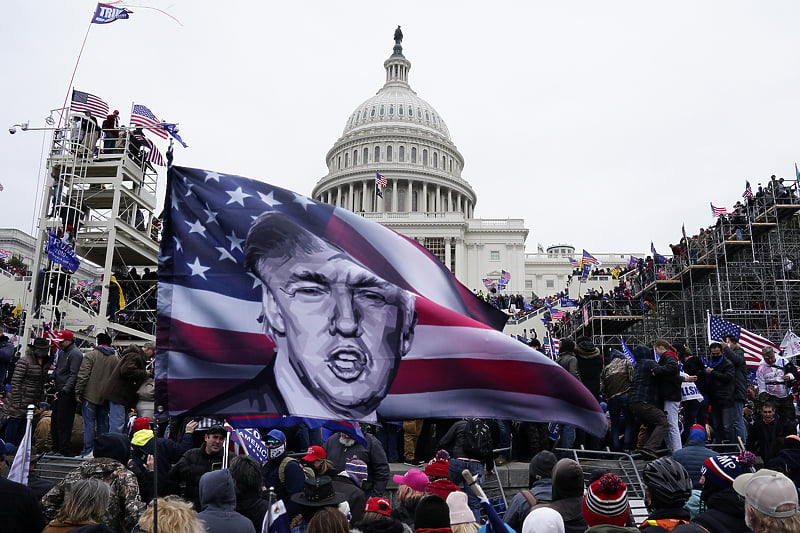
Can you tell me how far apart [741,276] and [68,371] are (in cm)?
2595

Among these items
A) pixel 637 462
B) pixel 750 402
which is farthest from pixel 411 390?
pixel 750 402

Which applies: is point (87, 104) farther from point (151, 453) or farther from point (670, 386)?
point (670, 386)

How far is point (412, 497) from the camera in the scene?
541 cm

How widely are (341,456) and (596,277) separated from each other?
6382cm

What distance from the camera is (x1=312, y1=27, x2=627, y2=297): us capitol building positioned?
2980 inches

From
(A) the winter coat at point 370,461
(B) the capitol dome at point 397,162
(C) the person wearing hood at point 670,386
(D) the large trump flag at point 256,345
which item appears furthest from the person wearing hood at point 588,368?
(B) the capitol dome at point 397,162

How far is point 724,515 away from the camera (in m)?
4.23

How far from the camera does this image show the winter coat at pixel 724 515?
4.16m

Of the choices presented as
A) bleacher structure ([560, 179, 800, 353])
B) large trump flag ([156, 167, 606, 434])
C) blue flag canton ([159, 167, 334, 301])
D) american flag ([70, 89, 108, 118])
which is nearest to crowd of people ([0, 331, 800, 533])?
large trump flag ([156, 167, 606, 434])

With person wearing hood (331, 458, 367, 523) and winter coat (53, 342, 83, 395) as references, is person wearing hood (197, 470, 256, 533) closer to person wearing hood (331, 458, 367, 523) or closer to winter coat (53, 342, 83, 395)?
person wearing hood (331, 458, 367, 523)

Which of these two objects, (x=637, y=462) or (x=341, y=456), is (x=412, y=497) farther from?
(x=637, y=462)

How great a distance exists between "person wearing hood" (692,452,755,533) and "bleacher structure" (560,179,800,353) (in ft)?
77.7

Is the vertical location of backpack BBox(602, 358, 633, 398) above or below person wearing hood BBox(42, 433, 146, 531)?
above

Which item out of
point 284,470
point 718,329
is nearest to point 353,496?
point 284,470
